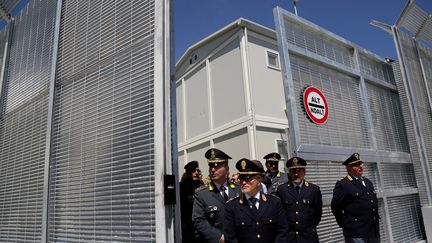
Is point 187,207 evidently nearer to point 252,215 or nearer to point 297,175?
point 297,175

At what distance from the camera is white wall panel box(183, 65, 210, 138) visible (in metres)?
9.30

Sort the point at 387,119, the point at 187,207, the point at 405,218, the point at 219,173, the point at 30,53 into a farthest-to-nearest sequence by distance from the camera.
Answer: the point at 387,119, the point at 405,218, the point at 30,53, the point at 187,207, the point at 219,173

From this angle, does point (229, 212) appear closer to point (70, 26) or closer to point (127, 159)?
point (127, 159)

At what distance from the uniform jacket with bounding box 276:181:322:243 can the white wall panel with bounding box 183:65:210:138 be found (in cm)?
539

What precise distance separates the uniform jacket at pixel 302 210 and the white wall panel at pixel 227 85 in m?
3.99

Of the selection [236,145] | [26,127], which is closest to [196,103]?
[236,145]

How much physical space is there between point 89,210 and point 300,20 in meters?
4.12

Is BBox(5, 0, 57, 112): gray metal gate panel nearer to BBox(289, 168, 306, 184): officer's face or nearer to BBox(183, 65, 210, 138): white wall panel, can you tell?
BBox(289, 168, 306, 184): officer's face

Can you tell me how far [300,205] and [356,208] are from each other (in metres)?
0.87

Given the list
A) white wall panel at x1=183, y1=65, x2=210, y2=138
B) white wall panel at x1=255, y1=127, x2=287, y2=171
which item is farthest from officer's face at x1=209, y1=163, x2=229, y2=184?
white wall panel at x1=183, y1=65, x2=210, y2=138

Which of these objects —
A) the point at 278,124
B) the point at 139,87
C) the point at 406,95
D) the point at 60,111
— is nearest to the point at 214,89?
the point at 278,124

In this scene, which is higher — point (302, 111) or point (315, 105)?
point (315, 105)

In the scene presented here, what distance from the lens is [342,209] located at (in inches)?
164

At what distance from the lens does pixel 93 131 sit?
343cm
